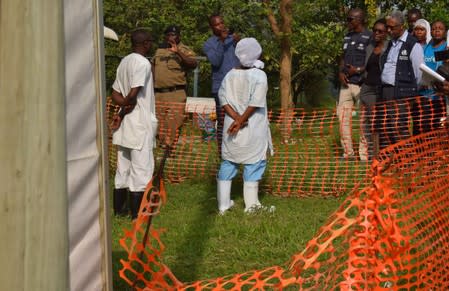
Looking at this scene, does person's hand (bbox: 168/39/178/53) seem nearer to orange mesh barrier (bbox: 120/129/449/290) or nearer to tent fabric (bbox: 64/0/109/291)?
orange mesh barrier (bbox: 120/129/449/290)

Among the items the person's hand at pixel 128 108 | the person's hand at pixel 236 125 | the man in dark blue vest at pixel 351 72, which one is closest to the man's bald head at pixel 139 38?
the person's hand at pixel 128 108

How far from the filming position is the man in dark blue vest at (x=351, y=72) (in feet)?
35.5

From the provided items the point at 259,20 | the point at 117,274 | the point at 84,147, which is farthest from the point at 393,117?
the point at 259,20

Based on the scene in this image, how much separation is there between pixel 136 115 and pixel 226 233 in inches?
51.1

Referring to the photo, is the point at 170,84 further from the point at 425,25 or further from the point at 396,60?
the point at 425,25

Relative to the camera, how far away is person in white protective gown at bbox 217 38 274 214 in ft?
24.8

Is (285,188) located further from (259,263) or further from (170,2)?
(170,2)

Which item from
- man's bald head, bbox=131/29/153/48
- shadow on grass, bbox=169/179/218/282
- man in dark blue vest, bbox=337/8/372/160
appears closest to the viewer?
shadow on grass, bbox=169/179/218/282

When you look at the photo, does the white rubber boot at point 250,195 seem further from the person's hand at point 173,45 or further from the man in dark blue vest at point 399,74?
the man in dark blue vest at point 399,74

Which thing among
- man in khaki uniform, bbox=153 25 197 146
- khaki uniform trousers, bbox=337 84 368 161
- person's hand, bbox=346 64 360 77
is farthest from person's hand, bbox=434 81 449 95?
person's hand, bbox=346 64 360 77

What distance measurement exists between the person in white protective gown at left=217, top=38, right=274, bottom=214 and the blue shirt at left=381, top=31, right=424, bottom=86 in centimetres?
224

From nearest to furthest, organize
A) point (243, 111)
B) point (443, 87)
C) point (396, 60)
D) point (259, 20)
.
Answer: point (443, 87) → point (243, 111) → point (396, 60) → point (259, 20)

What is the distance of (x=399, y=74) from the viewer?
9.42 m

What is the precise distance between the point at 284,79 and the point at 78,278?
551 inches
